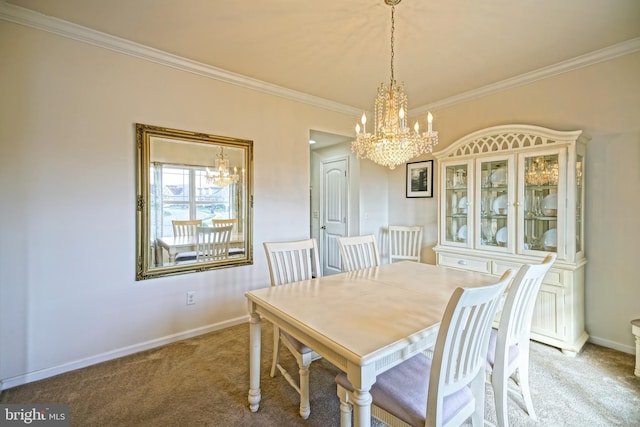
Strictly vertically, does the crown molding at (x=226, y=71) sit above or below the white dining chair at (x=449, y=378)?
above

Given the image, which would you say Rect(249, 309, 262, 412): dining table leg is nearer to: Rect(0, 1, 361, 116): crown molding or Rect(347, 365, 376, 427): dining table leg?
Rect(347, 365, 376, 427): dining table leg

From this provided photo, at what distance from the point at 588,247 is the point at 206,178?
3630 mm

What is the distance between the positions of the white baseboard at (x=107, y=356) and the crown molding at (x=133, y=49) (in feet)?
8.06

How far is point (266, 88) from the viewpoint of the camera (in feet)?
10.4

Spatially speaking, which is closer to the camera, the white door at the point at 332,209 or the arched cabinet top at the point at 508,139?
the arched cabinet top at the point at 508,139

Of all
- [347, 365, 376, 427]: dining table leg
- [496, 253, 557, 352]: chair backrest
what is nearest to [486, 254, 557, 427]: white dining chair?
[496, 253, 557, 352]: chair backrest

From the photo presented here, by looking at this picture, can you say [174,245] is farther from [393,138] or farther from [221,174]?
[393,138]

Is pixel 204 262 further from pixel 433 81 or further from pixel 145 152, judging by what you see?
pixel 433 81

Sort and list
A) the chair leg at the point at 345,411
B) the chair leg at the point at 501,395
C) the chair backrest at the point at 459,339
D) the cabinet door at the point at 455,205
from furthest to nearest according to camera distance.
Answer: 1. the cabinet door at the point at 455,205
2. the chair leg at the point at 501,395
3. the chair leg at the point at 345,411
4. the chair backrest at the point at 459,339

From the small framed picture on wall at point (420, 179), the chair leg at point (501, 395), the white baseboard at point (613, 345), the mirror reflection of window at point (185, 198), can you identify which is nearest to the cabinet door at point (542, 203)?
the white baseboard at point (613, 345)

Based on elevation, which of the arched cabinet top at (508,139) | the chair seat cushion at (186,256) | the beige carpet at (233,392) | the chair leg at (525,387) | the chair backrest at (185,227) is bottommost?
the beige carpet at (233,392)

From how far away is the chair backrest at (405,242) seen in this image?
12.4ft

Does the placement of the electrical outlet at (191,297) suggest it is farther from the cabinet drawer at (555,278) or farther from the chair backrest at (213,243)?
the cabinet drawer at (555,278)

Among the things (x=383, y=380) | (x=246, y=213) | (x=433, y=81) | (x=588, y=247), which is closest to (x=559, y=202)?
(x=588, y=247)
